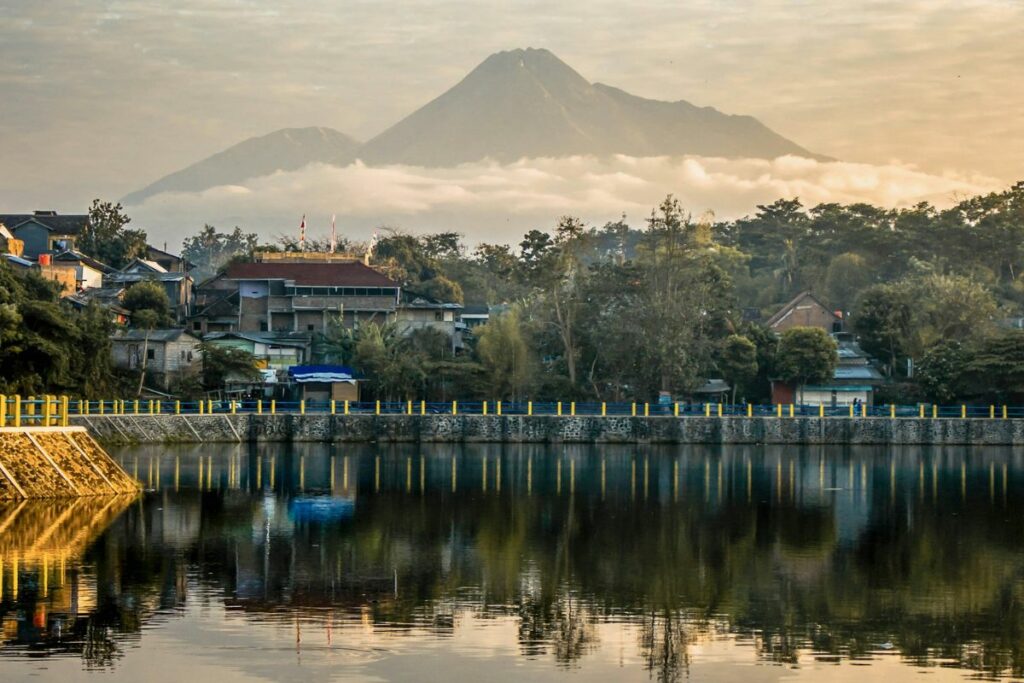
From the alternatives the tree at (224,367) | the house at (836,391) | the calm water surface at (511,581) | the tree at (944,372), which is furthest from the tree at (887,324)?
the calm water surface at (511,581)

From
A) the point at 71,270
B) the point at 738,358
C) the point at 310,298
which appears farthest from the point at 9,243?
the point at 738,358

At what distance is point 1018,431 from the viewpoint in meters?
69.2

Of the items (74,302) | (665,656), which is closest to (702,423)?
(74,302)

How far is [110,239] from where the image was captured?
106938 millimetres

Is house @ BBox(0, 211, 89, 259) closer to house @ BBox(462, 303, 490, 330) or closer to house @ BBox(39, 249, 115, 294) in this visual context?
house @ BBox(39, 249, 115, 294)

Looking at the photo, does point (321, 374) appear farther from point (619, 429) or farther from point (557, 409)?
point (619, 429)

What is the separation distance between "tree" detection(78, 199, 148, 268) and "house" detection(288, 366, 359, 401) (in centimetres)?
3425

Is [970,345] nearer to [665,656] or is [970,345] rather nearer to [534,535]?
[534,535]

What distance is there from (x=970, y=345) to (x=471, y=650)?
60.0 m

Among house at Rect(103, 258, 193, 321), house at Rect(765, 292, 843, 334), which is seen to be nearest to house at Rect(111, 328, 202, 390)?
house at Rect(103, 258, 193, 321)

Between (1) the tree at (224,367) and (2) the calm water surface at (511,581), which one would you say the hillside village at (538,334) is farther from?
(2) the calm water surface at (511,581)

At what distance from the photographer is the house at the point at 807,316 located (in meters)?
97.6

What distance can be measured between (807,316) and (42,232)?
5080 centimetres

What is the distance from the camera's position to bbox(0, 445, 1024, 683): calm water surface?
20.9 meters
